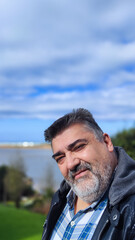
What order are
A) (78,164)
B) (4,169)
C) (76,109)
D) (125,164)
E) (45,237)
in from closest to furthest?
(125,164) < (78,164) < (76,109) < (45,237) < (4,169)

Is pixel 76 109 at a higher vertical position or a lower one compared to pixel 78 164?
higher

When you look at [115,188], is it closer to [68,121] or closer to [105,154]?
[105,154]

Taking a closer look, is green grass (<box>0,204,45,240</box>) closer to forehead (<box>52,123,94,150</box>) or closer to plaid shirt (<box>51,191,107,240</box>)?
plaid shirt (<box>51,191,107,240</box>)

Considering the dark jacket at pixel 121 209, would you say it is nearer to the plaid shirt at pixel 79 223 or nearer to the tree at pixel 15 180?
the plaid shirt at pixel 79 223

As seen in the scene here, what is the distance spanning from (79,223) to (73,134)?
0.59 m

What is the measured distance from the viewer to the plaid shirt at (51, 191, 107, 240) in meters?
1.79

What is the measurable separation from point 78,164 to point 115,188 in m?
0.31

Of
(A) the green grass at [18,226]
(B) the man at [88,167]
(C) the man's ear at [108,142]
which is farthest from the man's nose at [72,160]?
(A) the green grass at [18,226]

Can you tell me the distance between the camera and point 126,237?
1470 mm

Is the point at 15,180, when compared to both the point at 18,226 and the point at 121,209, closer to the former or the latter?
the point at 18,226

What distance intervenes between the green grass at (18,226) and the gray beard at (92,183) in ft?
32.4

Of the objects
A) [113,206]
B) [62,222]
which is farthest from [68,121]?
[62,222]

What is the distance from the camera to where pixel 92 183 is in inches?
72.2

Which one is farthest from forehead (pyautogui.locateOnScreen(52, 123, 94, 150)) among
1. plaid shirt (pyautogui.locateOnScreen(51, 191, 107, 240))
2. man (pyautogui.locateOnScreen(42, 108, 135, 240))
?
plaid shirt (pyautogui.locateOnScreen(51, 191, 107, 240))
